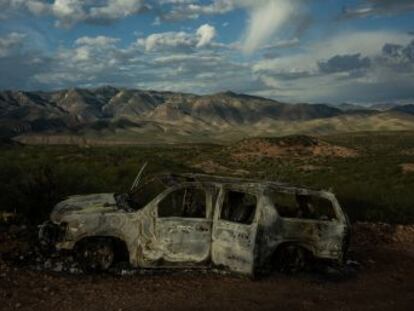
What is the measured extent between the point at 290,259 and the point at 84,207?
3.65m

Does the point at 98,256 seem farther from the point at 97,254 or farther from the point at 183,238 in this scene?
the point at 183,238

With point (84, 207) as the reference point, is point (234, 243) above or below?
below

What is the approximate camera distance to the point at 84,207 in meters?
10.9

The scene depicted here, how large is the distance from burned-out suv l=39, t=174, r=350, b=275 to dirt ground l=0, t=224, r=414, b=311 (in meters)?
0.33

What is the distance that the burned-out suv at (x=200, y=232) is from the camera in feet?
34.9

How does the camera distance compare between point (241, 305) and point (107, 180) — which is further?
point (107, 180)

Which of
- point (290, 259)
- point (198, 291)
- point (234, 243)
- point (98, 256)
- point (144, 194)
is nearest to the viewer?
point (198, 291)

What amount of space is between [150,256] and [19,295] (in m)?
2.28

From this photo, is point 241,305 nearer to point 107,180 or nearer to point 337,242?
point 337,242

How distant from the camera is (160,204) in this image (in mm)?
10898

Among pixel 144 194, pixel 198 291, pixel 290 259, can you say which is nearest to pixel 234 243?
pixel 198 291

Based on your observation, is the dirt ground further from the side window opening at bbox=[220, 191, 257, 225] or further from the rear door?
the side window opening at bbox=[220, 191, 257, 225]

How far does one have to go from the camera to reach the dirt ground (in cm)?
906

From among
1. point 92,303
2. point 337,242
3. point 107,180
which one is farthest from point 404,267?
Answer: point 107,180
